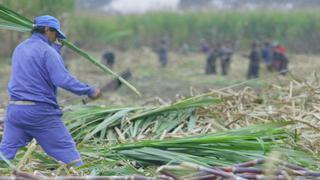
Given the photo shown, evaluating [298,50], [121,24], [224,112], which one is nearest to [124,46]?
[121,24]

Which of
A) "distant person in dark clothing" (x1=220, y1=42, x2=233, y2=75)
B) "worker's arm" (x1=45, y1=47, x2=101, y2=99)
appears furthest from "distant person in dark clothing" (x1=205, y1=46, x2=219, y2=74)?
"worker's arm" (x1=45, y1=47, x2=101, y2=99)

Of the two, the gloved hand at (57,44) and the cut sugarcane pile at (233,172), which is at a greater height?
the gloved hand at (57,44)

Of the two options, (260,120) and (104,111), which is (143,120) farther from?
(260,120)

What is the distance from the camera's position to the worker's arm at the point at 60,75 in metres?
5.19

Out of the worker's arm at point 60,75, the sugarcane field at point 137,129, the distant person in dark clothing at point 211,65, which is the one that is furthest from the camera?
the distant person in dark clothing at point 211,65

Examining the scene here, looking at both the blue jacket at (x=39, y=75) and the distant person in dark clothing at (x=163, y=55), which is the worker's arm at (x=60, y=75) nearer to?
the blue jacket at (x=39, y=75)

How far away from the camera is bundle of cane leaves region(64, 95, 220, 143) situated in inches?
259

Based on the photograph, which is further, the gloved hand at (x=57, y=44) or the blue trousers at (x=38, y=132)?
the gloved hand at (x=57, y=44)

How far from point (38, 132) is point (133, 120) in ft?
5.36

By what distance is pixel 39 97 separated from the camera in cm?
529

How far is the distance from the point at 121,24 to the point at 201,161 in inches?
1002

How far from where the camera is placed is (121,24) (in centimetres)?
3034

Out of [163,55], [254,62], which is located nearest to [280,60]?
[254,62]

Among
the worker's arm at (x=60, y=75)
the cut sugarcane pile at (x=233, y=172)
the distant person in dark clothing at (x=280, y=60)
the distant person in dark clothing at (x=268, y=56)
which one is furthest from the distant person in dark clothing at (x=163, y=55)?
the cut sugarcane pile at (x=233, y=172)
